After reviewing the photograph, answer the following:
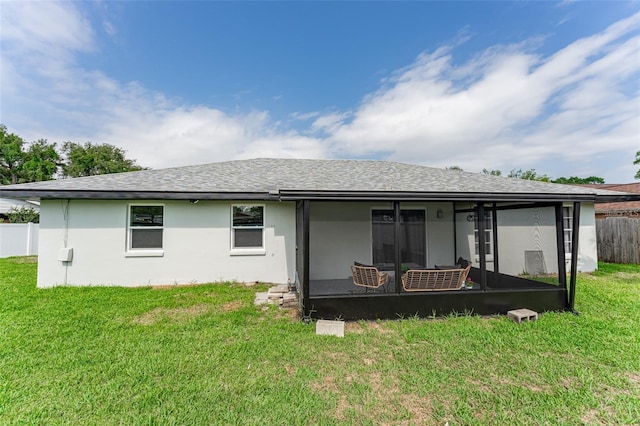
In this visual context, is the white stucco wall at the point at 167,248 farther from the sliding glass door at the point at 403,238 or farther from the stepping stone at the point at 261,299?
the sliding glass door at the point at 403,238

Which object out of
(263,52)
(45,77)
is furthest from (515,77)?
(45,77)

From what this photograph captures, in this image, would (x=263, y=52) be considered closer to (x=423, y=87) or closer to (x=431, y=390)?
(x=423, y=87)

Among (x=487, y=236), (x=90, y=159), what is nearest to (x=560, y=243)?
(x=487, y=236)

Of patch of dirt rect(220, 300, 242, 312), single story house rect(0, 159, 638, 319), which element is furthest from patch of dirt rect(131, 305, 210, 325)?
single story house rect(0, 159, 638, 319)

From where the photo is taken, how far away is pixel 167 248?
7797mm

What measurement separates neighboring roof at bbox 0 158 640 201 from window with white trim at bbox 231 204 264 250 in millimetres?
762

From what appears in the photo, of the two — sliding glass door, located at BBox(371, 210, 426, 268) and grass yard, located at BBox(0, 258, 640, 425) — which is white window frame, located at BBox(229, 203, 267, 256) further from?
sliding glass door, located at BBox(371, 210, 426, 268)

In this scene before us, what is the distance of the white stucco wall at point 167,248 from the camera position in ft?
24.3

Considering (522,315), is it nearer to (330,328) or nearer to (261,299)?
(330,328)

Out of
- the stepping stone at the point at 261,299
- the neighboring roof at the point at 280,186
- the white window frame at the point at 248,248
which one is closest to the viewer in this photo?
the neighboring roof at the point at 280,186

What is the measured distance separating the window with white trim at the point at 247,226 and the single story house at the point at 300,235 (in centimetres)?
3

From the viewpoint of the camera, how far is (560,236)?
5.55 meters

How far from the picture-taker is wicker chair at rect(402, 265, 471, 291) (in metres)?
5.35

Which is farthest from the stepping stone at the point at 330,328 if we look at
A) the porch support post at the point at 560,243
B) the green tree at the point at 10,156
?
the green tree at the point at 10,156
